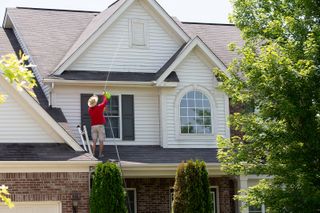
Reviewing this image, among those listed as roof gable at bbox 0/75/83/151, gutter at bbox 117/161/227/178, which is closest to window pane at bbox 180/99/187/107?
gutter at bbox 117/161/227/178

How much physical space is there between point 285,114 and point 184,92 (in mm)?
6265

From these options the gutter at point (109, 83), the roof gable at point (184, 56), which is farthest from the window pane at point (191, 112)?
the roof gable at point (184, 56)

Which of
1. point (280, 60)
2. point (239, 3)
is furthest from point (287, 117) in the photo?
point (239, 3)

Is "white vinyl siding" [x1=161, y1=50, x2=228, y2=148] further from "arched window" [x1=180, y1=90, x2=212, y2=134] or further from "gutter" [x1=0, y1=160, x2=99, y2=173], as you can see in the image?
"gutter" [x1=0, y1=160, x2=99, y2=173]

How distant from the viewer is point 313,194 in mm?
14828

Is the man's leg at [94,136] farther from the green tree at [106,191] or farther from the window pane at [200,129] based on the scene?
the window pane at [200,129]

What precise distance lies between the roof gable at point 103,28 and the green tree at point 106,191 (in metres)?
3.99

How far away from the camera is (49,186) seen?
57.5ft

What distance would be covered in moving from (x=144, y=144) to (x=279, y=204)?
6339 mm

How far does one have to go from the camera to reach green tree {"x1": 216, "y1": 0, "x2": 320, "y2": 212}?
15.2 metres

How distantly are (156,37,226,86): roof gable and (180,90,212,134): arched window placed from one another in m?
0.99

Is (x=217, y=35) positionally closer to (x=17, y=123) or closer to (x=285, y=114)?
(x=17, y=123)

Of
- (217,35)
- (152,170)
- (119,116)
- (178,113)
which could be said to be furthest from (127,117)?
(217,35)

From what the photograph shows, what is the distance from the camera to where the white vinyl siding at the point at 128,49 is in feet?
68.6
